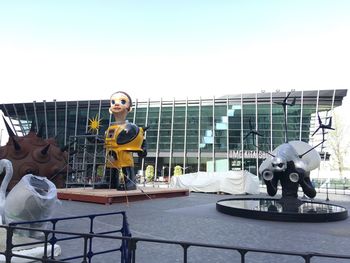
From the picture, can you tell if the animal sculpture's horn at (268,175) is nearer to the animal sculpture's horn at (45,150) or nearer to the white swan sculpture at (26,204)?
the white swan sculpture at (26,204)

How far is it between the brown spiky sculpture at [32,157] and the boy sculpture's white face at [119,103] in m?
4.62

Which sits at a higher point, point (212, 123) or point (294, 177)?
point (212, 123)

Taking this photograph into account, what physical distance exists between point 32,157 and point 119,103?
6.20 metres

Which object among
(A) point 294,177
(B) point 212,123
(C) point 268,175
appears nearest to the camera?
(A) point 294,177

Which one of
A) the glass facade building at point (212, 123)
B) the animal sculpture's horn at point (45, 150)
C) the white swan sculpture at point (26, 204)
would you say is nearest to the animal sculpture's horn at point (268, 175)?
the white swan sculpture at point (26, 204)

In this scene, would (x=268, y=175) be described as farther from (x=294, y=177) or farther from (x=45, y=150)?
(x=45, y=150)

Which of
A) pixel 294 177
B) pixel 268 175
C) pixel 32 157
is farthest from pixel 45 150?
pixel 294 177

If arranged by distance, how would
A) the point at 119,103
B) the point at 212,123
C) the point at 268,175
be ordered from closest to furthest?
the point at 268,175 < the point at 119,103 < the point at 212,123

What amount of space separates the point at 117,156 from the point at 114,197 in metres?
2.91

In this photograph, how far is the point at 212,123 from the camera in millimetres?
53500

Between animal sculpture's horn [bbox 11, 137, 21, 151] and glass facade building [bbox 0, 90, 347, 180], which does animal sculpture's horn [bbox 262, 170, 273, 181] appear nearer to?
animal sculpture's horn [bbox 11, 137, 21, 151]

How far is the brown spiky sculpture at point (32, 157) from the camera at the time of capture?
21094mm

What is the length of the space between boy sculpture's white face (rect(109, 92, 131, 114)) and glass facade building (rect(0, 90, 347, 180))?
28.5m

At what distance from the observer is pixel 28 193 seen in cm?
805
